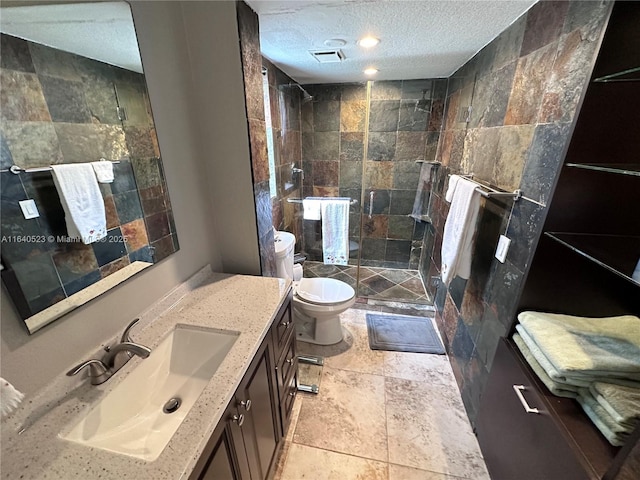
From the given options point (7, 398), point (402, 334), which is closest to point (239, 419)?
point (7, 398)

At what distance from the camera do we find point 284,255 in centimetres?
188

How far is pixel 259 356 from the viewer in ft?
3.34

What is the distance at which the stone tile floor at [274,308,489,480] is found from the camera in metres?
1.34

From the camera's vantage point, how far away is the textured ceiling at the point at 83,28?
0.68 meters

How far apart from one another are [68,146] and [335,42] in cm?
155

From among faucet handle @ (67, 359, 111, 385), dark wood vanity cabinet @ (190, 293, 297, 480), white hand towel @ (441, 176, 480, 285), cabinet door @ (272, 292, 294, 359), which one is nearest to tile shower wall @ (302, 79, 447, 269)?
white hand towel @ (441, 176, 480, 285)

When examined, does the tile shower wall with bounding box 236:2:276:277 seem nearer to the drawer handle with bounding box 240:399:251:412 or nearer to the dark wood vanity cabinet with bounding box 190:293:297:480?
the dark wood vanity cabinet with bounding box 190:293:297:480

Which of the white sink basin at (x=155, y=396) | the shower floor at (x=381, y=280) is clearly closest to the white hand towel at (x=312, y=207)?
the shower floor at (x=381, y=280)

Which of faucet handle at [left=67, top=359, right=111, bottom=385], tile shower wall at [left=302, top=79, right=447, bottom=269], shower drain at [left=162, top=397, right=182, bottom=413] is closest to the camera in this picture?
faucet handle at [left=67, top=359, right=111, bottom=385]

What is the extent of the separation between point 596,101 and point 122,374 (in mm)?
1816

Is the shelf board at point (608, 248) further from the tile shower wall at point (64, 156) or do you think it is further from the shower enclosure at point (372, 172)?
the shower enclosure at point (372, 172)

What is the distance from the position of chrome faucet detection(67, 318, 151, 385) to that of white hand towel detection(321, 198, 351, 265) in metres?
2.11

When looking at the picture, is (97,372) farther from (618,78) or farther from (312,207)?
(312,207)

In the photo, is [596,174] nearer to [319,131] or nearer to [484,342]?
[484,342]
